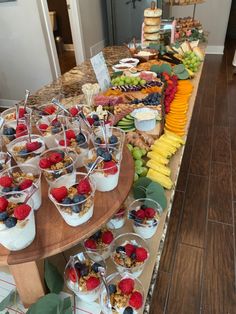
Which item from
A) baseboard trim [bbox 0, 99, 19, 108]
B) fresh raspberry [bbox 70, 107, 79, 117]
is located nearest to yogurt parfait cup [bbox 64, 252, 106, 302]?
fresh raspberry [bbox 70, 107, 79, 117]

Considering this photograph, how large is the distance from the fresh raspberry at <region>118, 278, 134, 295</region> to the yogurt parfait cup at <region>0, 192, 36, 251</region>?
0.32m

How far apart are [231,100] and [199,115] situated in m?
0.81

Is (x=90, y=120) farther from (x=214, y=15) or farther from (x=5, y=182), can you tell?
(x=214, y=15)

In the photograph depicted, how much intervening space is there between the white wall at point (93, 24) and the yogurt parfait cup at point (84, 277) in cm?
415

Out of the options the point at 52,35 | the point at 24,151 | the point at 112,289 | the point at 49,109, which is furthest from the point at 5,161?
the point at 52,35

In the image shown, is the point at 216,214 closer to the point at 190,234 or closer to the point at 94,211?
the point at 190,234

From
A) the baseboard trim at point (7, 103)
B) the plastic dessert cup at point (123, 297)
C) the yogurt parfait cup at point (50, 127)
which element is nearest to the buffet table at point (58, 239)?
the plastic dessert cup at point (123, 297)

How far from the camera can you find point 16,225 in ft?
1.89

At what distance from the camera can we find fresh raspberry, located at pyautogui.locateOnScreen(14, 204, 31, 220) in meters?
0.57

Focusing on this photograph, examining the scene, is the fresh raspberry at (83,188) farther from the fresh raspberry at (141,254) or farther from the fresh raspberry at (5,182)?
the fresh raspberry at (141,254)

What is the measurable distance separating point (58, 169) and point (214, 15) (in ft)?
21.1

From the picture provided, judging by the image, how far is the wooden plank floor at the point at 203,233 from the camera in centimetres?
149

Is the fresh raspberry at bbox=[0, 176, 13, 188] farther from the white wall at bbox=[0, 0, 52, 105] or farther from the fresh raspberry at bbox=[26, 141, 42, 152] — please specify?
the white wall at bbox=[0, 0, 52, 105]

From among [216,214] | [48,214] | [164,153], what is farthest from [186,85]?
[48,214]
